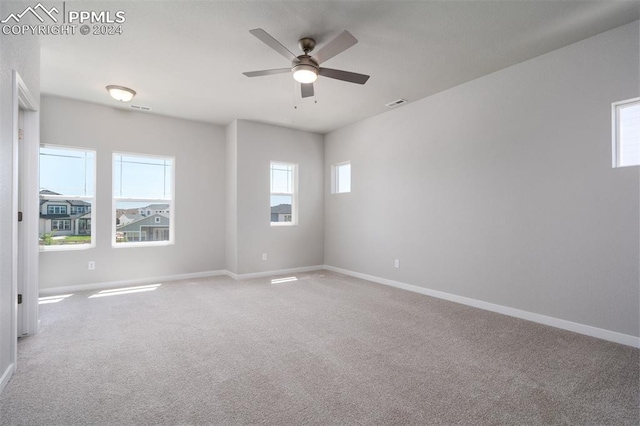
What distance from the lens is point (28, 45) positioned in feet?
8.63

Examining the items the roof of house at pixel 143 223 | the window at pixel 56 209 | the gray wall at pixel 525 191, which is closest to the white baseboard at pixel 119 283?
the roof of house at pixel 143 223

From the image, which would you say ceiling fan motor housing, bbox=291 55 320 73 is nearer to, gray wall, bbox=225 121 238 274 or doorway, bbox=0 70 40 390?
doorway, bbox=0 70 40 390

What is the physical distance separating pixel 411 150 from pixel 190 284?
4106 mm

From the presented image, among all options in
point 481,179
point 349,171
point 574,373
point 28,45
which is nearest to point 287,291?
point 349,171

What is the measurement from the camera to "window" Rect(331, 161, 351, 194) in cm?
615

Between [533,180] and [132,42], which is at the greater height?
[132,42]

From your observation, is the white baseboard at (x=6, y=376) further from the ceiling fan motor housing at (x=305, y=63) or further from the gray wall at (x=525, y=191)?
the gray wall at (x=525, y=191)

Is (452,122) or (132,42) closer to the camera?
(132,42)

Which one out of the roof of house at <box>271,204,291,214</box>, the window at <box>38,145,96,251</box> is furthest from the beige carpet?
the roof of house at <box>271,204,291,214</box>

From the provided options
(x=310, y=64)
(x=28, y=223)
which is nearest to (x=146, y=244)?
(x=28, y=223)

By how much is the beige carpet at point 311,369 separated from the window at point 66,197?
3.99ft

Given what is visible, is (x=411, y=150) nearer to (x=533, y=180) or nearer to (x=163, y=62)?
(x=533, y=180)

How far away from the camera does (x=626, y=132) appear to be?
2.87 m

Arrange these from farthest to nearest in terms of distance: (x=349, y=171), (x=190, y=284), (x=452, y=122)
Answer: (x=349, y=171)
(x=190, y=284)
(x=452, y=122)
